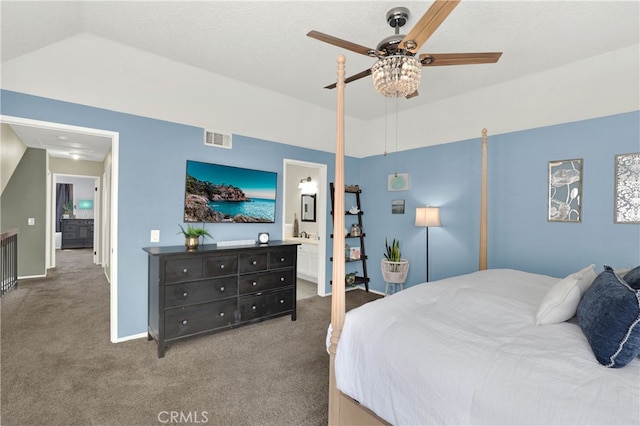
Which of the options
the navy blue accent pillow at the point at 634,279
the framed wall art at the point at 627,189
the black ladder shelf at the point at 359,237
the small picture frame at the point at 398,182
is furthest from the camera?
the black ladder shelf at the point at 359,237

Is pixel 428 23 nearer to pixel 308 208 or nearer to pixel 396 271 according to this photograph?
pixel 396 271

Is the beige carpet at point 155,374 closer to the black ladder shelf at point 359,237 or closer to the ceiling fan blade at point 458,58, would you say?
the black ladder shelf at point 359,237

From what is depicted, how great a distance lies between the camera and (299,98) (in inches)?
160

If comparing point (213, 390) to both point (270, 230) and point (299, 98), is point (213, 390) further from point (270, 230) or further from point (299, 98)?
point (299, 98)

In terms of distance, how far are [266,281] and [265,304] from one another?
0.84 feet

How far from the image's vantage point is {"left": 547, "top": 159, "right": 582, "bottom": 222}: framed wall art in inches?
119

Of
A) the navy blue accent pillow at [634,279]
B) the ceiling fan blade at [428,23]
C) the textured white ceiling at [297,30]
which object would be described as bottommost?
the navy blue accent pillow at [634,279]

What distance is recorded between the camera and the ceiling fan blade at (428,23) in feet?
4.45

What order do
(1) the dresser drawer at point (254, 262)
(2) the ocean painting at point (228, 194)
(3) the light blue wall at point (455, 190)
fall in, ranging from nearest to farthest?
(3) the light blue wall at point (455, 190) → (1) the dresser drawer at point (254, 262) → (2) the ocean painting at point (228, 194)

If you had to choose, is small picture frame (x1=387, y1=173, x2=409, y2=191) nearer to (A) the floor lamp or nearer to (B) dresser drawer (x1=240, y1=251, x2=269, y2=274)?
(A) the floor lamp

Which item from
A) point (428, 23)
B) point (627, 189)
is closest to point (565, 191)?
point (627, 189)

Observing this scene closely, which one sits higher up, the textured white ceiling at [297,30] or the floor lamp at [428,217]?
the textured white ceiling at [297,30]

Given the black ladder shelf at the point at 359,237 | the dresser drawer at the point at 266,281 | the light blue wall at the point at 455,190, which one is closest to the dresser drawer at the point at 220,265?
the dresser drawer at the point at 266,281

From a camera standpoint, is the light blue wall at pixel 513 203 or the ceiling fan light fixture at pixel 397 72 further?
the light blue wall at pixel 513 203
